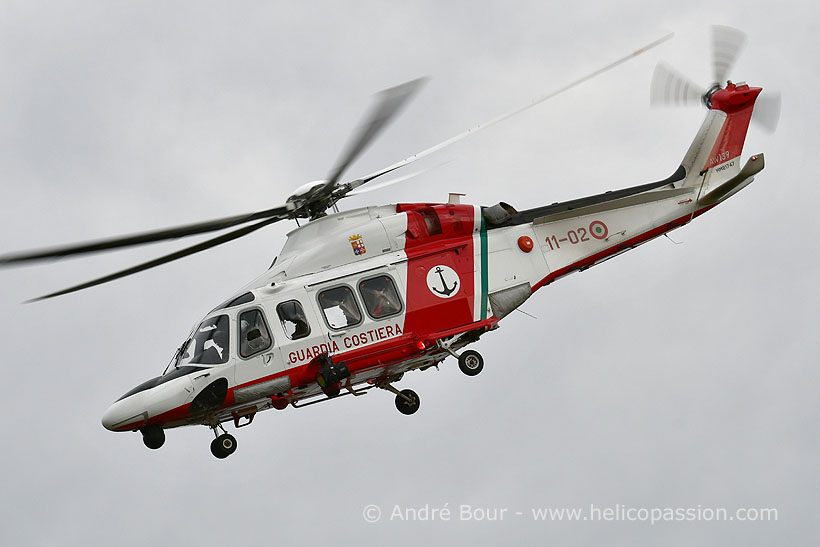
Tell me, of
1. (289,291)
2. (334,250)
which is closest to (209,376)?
(289,291)

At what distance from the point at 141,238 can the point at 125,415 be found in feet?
12.2

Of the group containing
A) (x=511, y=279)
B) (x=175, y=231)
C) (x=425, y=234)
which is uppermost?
(x=175, y=231)

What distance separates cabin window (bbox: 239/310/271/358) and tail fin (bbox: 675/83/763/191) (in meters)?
9.84

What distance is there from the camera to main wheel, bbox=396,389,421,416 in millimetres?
20016

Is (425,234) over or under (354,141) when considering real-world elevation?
under

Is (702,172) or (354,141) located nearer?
(354,141)

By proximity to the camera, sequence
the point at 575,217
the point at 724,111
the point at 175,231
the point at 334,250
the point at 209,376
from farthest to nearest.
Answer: the point at 724,111
the point at 575,217
the point at 334,250
the point at 209,376
the point at 175,231

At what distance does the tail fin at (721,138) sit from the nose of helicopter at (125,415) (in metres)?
12.3

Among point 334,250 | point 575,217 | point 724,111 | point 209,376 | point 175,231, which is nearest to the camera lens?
Answer: point 175,231

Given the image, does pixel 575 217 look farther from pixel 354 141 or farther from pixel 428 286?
pixel 354 141

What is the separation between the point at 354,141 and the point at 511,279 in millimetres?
4968

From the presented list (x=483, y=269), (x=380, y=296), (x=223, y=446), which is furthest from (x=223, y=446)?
(x=483, y=269)

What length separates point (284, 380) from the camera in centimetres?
1838

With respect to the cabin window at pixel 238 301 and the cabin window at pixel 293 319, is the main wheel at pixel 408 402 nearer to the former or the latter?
the cabin window at pixel 293 319
